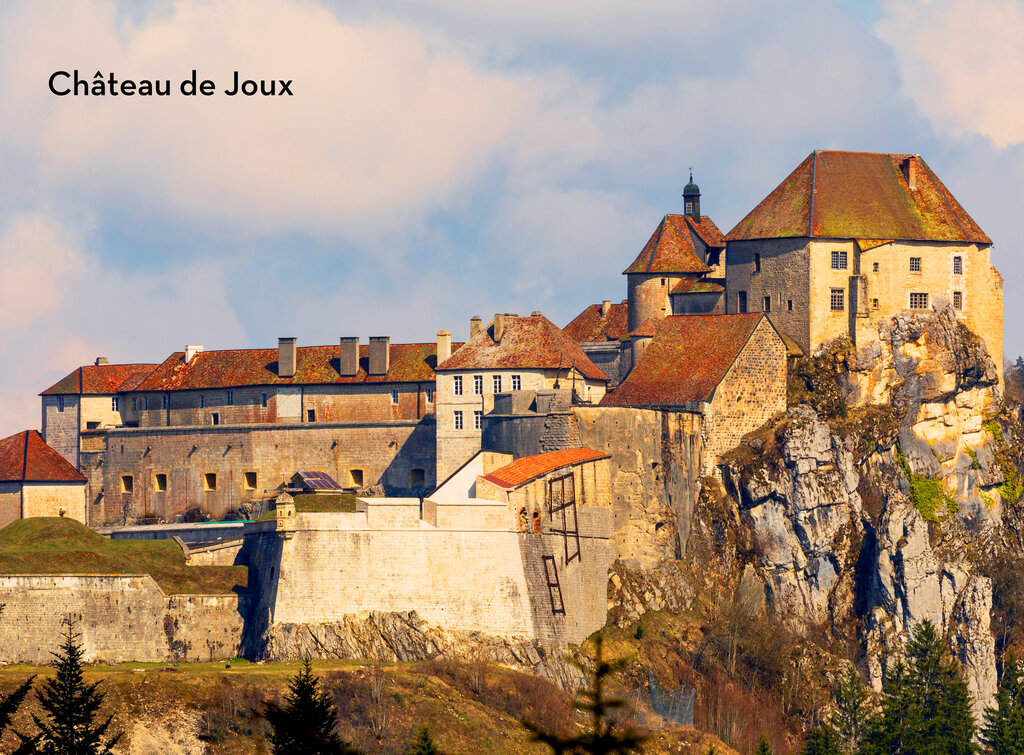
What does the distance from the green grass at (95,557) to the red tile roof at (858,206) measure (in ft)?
99.1

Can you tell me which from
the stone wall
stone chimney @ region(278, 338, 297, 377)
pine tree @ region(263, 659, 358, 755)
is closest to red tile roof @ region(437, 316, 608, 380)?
stone chimney @ region(278, 338, 297, 377)

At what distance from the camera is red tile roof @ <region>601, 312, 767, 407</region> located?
8431 cm

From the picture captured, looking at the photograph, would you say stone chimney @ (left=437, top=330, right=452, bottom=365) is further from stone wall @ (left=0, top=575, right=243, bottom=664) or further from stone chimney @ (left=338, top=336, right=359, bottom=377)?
stone wall @ (left=0, top=575, right=243, bottom=664)

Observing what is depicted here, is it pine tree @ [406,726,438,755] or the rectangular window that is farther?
the rectangular window

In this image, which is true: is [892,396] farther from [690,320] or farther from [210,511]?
[210,511]

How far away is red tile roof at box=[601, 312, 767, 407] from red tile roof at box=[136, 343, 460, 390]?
34.8 ft

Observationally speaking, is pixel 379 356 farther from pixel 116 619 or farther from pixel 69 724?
pixel 69 724

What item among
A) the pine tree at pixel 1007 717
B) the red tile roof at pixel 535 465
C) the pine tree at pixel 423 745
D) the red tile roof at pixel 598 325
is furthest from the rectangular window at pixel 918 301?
the pine tree at pixel 423 745

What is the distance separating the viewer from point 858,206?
91812mm

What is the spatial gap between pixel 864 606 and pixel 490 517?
21.4 metres

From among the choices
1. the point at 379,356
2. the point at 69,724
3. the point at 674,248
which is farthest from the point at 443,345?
the point at 69,724

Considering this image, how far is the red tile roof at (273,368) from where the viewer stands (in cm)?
9475

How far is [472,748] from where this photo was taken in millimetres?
65875

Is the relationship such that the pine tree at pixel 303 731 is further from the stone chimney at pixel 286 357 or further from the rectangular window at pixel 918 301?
the rectangular window at pixel 918 301
